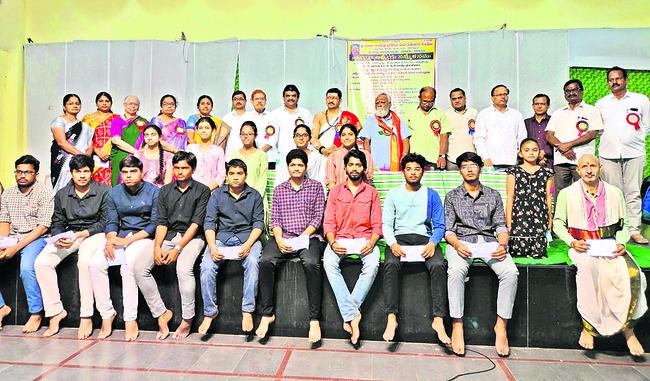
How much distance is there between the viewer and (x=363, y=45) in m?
5.46

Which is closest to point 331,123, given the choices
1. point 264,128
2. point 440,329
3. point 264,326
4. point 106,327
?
point 264,128

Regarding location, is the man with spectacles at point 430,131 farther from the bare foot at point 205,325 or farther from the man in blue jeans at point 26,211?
the man in blue jeans at point 26,211

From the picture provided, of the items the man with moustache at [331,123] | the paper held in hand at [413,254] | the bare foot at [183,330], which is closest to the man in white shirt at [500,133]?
the man with moustache at [331,123]

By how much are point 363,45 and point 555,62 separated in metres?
2.24

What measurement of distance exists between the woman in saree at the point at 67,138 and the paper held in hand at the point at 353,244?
318cm

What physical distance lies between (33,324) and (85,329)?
18.5 inches

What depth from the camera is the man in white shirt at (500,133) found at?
4.58 m

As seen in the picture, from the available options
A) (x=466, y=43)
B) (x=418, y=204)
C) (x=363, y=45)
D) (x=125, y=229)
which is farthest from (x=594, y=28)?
(x=125, y=229)

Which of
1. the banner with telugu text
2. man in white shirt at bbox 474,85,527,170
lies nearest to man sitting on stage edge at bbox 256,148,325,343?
man in white shirt at bbox 474,85,527,170

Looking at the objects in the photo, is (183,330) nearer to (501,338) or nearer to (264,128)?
(501,338)

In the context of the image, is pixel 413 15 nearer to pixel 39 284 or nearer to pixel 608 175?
pixel 608 175

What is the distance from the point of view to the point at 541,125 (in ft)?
15.3

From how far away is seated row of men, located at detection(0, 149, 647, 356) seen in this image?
9.76 feet

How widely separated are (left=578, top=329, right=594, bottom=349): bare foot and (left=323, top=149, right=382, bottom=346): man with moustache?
1.43 meters
